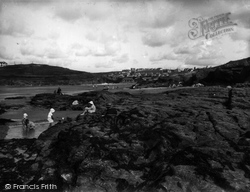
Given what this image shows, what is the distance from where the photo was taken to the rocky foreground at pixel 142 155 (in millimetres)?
9153

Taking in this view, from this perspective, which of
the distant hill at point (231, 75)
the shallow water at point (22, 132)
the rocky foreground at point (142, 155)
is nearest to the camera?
the rocky foreground at point (142, 155)

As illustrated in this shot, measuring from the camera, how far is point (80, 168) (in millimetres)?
10477

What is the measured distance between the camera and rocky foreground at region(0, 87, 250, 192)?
30.0ft

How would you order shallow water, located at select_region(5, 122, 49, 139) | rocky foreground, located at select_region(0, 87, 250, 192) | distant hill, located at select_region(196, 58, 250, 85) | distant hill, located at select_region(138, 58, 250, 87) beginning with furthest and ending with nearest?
distant hill, located at select_region(138, 58, 250, 87) < distant hill, located at select_region(196, 58, 250, 85) < shallow water, located at select_region(5, 122, 49, 139) < rocky foreground, located at select_region(0, 87, 250, 192)

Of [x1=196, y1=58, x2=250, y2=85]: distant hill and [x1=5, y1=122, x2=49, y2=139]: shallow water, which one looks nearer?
[x1=5, y1=122, x2=49, y2=139]: shallow water

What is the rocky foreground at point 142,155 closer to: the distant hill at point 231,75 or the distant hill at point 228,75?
the distant hill at point 228,75

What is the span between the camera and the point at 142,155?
11328 mm

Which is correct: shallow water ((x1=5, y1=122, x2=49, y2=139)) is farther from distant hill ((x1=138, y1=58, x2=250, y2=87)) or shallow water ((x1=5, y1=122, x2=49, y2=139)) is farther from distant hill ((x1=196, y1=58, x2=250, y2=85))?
distant hill ((x1=196, y1=58, x2=250, y2=85))

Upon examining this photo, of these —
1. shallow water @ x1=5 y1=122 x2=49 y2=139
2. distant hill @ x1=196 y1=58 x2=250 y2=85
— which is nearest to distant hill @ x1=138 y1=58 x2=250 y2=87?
distant hill @ x1=196 y1=58 x2=250 y2=85

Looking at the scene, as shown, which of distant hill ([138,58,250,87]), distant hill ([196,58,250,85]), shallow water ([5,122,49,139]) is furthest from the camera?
distant hill ([138,58,250,87])

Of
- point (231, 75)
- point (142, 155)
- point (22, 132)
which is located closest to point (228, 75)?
point (231, 75)

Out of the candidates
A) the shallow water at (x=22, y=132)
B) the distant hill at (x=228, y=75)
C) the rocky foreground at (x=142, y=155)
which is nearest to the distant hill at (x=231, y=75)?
the distant hill at (x=228, y=75)

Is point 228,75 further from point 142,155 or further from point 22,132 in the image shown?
point 142,155

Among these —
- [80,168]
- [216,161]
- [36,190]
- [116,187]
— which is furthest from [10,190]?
[216,161]
